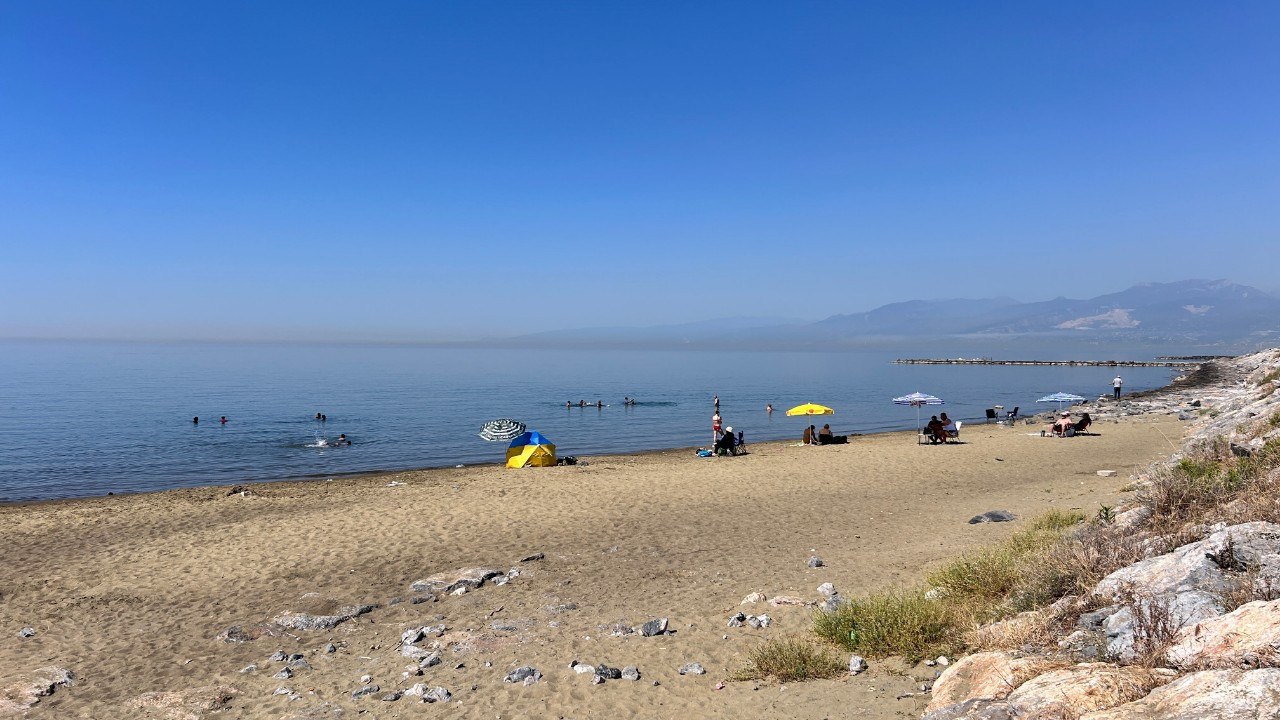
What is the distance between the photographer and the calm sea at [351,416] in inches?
1113

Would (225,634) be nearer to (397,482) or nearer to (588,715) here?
(588,715)

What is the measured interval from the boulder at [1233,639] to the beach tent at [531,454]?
71.9ft

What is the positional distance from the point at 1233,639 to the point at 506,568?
10285 mm

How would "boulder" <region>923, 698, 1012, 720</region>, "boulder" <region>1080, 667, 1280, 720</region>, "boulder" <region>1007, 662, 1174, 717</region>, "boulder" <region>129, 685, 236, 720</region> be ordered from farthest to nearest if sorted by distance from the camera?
"boulder" <region>129, 685, 236, 720</region>
"boulder" <region>923, 698, 1012, 720</region>
"boulder" <region>1007, 662, 1174, 717</region>
"boulder" <region>1080, 667, 1280, 720</region>

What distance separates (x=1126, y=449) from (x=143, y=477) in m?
34.4

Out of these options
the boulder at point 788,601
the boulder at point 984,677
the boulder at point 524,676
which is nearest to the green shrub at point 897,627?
the boulder at point 984,677

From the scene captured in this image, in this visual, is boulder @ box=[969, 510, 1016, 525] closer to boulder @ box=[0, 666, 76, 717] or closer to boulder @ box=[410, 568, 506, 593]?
boulder @ box=[410, 568, 506, 593]

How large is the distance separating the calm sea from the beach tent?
13.5ft

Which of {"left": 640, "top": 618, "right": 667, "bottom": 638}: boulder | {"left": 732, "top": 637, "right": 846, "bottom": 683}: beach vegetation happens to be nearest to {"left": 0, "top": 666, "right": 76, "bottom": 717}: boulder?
{"left": 640, "top": 618, "right": 667, "bottom": 638}: boulder

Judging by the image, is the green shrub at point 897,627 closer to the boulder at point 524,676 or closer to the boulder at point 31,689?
the boulder at point 524,676

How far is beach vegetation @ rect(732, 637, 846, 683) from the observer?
282 inches

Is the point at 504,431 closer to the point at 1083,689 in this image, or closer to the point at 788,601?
the point at 788,601

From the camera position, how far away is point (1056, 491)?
723 inches

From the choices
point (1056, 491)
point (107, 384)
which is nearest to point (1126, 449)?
point (1056, 491)
